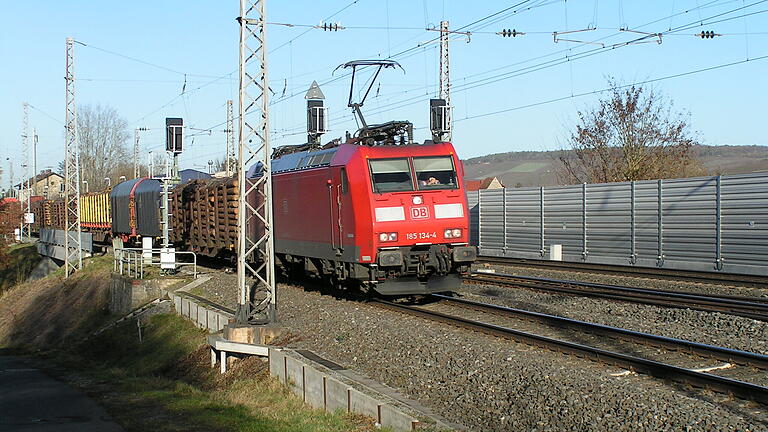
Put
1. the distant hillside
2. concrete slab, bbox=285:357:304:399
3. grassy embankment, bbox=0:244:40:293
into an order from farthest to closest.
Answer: the distant hillside, grassy embankment, bbox=0:244:40:293, concrete slab, bbox=285:357:304:399

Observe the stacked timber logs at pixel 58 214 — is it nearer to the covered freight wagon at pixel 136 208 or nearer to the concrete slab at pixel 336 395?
the covered freight wagon at pixel 136 208

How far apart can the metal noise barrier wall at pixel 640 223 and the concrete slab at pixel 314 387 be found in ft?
44.8

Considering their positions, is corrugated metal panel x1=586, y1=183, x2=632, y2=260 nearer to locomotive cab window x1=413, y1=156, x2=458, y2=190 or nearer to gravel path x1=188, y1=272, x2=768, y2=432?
locomotive cab window x1=413, y1=156, x2=458, y2=190

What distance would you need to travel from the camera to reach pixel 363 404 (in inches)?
350

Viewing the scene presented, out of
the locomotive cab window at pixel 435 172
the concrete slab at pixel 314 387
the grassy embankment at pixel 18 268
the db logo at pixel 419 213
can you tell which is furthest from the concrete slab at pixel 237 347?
the grassy embankment at pixel 18 268

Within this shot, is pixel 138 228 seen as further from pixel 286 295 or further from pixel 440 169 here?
pixel 440 169

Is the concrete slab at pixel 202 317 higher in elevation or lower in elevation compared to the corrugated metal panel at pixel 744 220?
lower

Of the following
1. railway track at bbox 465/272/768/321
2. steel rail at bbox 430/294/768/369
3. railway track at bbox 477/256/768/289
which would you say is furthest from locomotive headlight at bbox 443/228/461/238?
railway track at bbox 477/256/768/289

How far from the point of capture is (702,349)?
33.7 ft

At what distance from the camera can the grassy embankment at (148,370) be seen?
1038cm

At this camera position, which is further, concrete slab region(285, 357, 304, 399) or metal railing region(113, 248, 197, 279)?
metal railing region(113, 248, 197, 279)

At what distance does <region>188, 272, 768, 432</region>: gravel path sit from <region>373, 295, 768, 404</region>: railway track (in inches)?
6.2

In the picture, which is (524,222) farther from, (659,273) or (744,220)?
(744,220)

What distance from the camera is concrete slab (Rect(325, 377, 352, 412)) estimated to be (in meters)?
9.33
